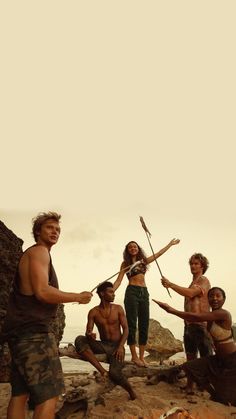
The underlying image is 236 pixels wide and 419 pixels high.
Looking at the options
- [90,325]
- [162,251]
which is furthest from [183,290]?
[90,325]

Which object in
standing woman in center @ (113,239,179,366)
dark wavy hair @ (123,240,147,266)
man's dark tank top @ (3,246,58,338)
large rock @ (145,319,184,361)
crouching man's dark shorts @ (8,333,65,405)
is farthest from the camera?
large rock @ (145,319,184,361)

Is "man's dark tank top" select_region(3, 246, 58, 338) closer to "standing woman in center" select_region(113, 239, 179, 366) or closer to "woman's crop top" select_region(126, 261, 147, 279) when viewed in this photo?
"standing woman in center" select_region(113, 239, 179, 366)

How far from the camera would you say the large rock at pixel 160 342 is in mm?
22138

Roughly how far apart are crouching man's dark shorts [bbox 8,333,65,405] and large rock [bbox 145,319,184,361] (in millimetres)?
19442

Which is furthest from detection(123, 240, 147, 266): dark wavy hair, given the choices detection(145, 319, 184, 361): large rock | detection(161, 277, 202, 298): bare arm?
detection(145, 319, 184, 361): large rock

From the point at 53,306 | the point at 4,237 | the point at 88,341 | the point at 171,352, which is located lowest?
the point at 171,352

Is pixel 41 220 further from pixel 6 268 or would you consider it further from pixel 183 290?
pixel 6 268

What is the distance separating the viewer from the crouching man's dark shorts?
3348 millimetres

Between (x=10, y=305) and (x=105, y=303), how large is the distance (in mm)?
3007

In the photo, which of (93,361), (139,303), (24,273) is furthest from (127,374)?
(24,273)

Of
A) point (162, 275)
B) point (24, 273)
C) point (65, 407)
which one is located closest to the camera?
point (24, 273)

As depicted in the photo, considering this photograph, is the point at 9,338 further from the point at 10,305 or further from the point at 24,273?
the point at 24,273

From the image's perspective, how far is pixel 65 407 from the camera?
538cm

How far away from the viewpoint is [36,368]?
133 inches
